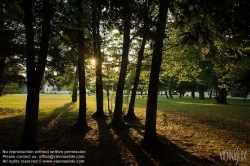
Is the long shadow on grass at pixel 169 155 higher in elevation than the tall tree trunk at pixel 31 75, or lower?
lower

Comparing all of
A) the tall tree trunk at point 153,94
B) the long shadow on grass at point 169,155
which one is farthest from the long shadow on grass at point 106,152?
the tall tree trunk at point 153,94

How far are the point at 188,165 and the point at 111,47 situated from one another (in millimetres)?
12871

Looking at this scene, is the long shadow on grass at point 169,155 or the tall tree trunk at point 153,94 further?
the tall tree trunk at point 153,94

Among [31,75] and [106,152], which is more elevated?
[31,75]

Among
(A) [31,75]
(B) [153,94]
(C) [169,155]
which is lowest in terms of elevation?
(C) [169,155]

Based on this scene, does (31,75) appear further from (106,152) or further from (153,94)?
(153,94)

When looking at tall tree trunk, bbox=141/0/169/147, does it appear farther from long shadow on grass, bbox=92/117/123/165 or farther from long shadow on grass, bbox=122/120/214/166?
long shadow on grass, bbox=92/117/123/165

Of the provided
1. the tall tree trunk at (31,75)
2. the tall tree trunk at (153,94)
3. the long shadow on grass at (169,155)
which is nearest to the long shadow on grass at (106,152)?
the long shadow on grass at (169,155)

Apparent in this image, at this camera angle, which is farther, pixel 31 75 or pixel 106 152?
pixel 106 152

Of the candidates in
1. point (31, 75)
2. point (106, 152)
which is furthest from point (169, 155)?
point (31, 75)

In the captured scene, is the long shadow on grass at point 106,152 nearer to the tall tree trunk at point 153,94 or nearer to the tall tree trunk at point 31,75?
the tall tree trunk at point 153,94

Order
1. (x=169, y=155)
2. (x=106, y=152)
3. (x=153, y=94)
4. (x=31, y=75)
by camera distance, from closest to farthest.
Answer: (x=31, y=75) < (x=169, y=155) < (x=106, y=152) < (x=153, y=94)

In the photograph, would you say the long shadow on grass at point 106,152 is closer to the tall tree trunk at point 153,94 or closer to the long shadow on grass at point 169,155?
the long shadow on grass at point 169,155

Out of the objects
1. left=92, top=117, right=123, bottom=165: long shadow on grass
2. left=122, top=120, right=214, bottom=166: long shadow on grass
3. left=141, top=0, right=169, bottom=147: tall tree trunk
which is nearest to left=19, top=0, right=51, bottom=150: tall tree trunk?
left=92, top=117, right=123, bottom=165: long shadow on grass
